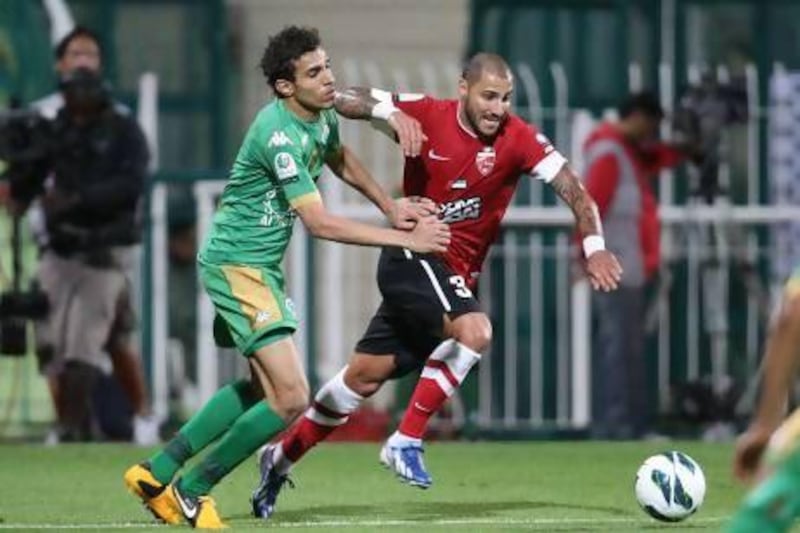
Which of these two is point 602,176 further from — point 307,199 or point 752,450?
point 752,450

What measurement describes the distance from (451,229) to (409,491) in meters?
1.55

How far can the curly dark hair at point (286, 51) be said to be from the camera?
11.6 m

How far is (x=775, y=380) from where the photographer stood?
7.35m

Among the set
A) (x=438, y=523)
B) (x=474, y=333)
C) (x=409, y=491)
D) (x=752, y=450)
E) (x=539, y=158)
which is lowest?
(x=409, y=491)

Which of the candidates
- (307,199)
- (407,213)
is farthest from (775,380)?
(307,199)

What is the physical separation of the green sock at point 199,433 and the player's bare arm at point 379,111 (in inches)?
52.9

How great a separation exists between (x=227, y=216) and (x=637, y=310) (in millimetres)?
6893

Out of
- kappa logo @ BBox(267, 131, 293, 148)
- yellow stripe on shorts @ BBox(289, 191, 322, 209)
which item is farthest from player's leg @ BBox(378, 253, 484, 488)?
kappa logo @ BBox(267, 131, 293, 148)

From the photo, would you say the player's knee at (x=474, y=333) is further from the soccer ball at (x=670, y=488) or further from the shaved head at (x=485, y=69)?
the soccer ball at (x=670, y=488)

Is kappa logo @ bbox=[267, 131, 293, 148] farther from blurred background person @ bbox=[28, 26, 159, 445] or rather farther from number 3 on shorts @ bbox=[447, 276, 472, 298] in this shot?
blurred background person @ bbox=[28, 26, 159, 445]

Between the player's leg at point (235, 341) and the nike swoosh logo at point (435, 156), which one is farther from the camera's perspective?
the nike swoosh logo at point (435, 156)

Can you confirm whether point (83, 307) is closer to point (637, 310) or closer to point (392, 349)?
point (637, 310)

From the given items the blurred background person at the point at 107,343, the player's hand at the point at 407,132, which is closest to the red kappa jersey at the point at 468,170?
the player's hand at the point at 407,132

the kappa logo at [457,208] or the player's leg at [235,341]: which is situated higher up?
the kappa logo at [457,208]
